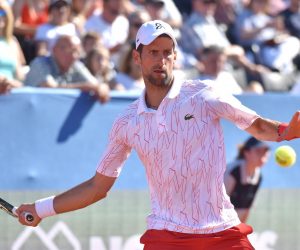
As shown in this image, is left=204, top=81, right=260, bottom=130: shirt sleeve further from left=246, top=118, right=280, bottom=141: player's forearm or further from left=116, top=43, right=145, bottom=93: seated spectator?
left=116, top=43, right=145, bottom=93: seated spectator

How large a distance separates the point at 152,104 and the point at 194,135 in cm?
32

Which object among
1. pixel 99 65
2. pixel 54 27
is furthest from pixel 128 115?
pixel 54 27

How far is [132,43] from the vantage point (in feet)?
28.3

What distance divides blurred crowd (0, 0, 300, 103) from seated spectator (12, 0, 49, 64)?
11mm

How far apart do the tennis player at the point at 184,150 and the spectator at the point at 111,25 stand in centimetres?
524

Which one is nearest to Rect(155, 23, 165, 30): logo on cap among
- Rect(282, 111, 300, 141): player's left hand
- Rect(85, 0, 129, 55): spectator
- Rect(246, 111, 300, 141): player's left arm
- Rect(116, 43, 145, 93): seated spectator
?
Rect(246, 111, 300, 141): player's left arm

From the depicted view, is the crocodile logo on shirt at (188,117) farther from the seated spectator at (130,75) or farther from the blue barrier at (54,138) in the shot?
the seated spectator at (130,75)

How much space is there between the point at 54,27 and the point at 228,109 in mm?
5023

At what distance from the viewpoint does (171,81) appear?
188 inches

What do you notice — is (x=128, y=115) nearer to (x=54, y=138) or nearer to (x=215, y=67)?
(x=54, y=138)

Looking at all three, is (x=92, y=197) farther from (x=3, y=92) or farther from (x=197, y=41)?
(x=197, y=41)

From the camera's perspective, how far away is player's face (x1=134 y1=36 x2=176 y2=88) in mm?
4664

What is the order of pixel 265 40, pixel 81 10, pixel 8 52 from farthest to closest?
1. pixel 265 40
2. pixel 81 10
3. pixel 8 52

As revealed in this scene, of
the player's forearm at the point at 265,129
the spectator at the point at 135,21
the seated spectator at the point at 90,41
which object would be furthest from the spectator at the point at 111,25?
the player's forearm at the point at 265,129
